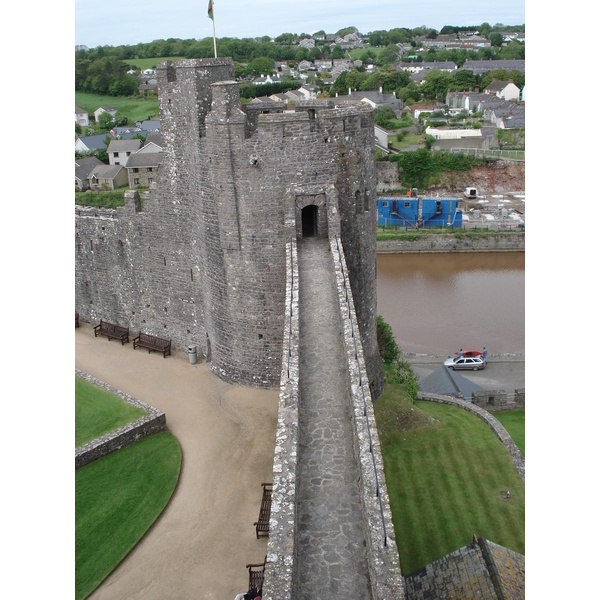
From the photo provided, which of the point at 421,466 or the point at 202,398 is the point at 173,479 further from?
the point at 421,466

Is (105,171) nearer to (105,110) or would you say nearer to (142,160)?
(142,160)

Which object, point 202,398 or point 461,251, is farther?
point 461,251

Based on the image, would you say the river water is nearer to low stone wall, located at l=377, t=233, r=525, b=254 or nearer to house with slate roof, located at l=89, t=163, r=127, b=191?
low stone wall, located at l=377, t=233, r=525, b=254

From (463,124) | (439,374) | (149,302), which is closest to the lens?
(149,302)

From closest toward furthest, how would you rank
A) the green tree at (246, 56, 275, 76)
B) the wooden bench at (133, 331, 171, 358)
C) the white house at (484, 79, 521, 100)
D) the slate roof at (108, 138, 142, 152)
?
the wooden bench at (133, 331, 171, 358) → the slate roof at (108, 138, 142, 152) → the white house at (484, 79, 521, 100) → the green tree at (246, 56, 275, 76)

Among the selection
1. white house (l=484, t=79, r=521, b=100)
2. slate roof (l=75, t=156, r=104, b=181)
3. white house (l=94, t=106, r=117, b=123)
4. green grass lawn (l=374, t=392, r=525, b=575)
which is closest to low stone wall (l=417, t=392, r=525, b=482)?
green grass lawn (l=374, t=392, r=525, b=575)

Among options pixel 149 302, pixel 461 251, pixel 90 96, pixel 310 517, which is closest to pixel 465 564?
pixel 310 517

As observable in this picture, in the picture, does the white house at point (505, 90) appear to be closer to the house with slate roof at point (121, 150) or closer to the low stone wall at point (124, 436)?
the house with slate roof at point (121, 150)
